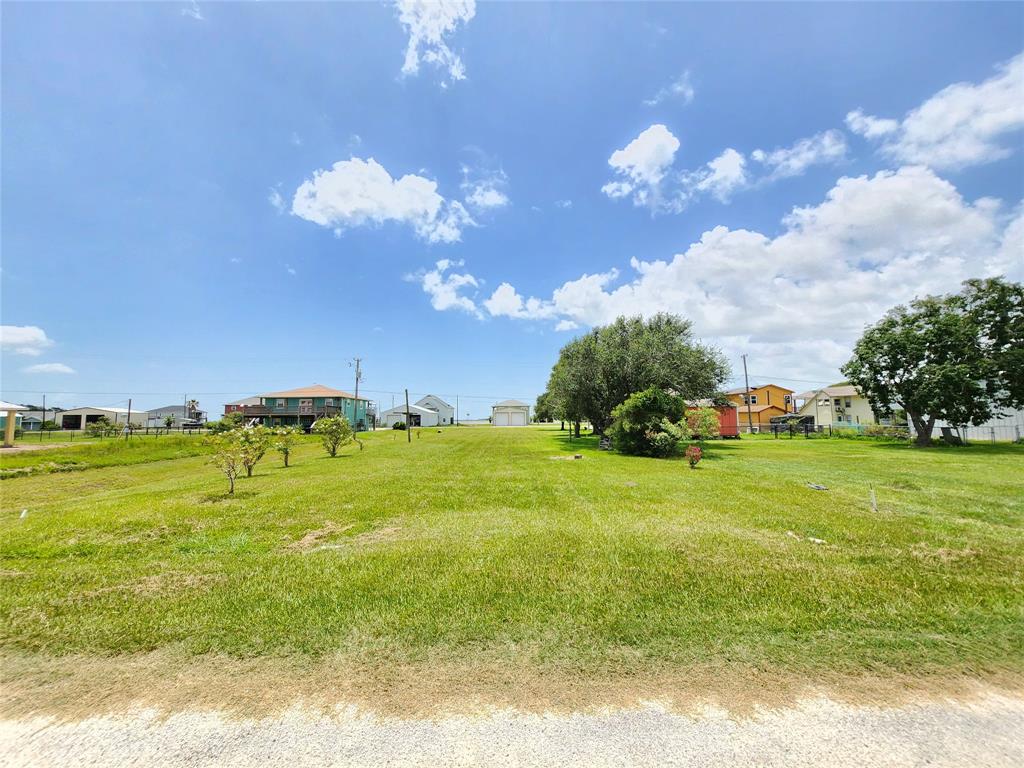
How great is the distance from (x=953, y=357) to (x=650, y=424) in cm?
2219

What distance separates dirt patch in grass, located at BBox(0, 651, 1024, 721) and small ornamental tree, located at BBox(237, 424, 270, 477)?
9504mm

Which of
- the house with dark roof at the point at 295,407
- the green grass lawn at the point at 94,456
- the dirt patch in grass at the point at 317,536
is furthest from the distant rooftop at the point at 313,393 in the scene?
the dirt patch in grass at the point at 317,536

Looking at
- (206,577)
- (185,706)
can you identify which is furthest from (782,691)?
(206,577)

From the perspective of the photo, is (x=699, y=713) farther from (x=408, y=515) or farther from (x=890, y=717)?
(x=408, y=515)

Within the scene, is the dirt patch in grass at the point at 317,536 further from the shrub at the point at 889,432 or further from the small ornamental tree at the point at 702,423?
the shrub at the point at 889,432

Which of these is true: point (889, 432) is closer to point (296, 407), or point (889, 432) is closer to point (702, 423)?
point (702, 423)

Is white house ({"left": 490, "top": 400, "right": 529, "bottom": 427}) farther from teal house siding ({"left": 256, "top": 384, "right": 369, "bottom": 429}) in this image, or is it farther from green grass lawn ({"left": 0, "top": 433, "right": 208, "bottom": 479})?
green grass lawn ({"left": 0, "top": 433, "right": 208, "bottom": 479})

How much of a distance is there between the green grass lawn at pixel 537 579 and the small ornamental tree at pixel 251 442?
6.59 feet

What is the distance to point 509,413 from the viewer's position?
269 feet

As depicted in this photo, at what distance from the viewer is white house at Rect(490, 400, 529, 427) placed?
8169 cm

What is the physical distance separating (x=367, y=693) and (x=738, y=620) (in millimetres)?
3350

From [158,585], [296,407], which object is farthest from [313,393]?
[158,585]

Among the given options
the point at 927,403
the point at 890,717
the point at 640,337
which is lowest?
the point at 890,717

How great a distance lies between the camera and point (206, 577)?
4949 millimetres
